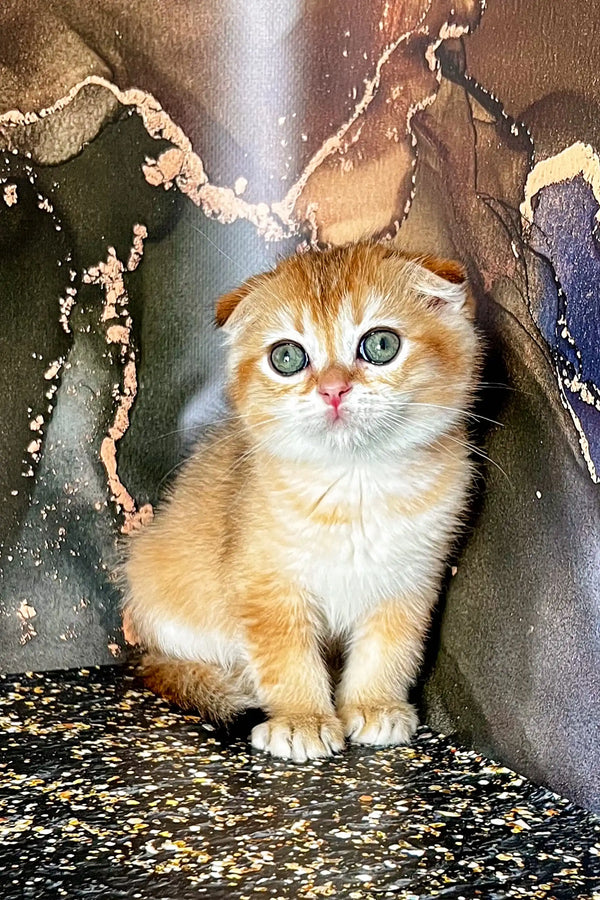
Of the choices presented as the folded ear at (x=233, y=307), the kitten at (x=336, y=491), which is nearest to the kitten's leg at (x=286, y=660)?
the kitten at (x=336, y=491)

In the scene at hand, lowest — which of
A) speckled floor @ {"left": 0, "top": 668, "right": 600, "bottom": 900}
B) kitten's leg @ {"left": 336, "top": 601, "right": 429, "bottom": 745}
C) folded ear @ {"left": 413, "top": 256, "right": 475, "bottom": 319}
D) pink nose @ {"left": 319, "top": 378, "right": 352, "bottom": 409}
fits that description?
speckled floor @ {"left": 0, "top": 668, "right": 600, "bottom": 900}

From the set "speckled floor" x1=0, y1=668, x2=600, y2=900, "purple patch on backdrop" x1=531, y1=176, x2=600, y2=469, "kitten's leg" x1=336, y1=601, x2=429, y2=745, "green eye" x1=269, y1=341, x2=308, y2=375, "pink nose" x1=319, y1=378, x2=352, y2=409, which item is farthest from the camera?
"kitten's leg" x1=336, y1=601, x2=429, y2=745

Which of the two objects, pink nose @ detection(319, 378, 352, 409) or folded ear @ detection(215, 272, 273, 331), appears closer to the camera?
pink nose @ detection(319, 378, 352, 409)

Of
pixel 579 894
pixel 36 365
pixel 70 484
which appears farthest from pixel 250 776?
pixel 36 365

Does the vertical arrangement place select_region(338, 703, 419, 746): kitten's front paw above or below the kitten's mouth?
below

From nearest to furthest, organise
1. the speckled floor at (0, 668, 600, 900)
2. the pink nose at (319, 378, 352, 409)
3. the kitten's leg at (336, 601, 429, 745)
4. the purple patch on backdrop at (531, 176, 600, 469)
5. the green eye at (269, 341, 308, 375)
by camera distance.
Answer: the speckled floor at (0, 668, 600, 900) → the purple patch on backdrop at (531, 176, 600, 469) → the pink nose at (319, 378, 352, 409) → the green eye at (269, 341, 308, 375) → the kitten's leg at (336, 601, 429, 745)

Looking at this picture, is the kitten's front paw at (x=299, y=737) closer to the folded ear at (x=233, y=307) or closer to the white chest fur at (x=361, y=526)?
the white chest fur at (x=361, y=526)

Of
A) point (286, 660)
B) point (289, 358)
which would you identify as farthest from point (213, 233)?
point (286, 660)

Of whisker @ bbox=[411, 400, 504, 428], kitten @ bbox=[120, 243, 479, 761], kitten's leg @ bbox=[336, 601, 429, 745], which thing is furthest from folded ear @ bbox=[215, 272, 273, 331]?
kitten's leg @ bbox=[336, 601, 429, 745]

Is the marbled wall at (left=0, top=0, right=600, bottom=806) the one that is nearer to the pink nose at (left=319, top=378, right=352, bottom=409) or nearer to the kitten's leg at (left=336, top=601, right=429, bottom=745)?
the kitten's leg at (left=336, top=601, right=429, bottom=745)
